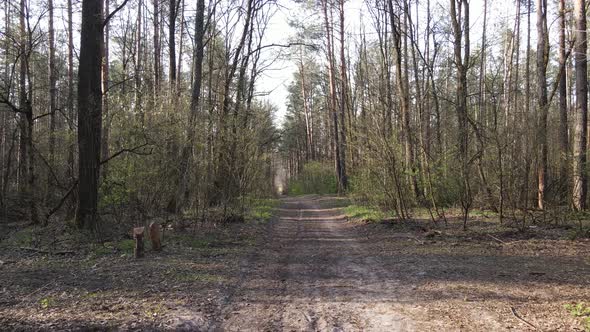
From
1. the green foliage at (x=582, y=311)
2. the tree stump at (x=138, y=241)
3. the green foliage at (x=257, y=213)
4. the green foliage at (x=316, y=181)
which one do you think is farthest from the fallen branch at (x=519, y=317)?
the green foliage at (x=316, y=181)

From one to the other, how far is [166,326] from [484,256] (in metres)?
5.99

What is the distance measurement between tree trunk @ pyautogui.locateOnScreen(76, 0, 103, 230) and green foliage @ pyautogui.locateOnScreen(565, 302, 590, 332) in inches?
367

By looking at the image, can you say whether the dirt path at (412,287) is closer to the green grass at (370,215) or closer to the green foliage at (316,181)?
the green grass at (370,215)

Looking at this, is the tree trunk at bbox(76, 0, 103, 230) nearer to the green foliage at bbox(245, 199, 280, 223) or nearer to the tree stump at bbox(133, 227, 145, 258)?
the tree stump at bbox(133, 227, 145, 258)

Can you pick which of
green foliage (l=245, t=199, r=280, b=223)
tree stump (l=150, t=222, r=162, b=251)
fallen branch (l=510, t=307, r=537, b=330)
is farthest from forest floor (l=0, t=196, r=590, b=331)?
green foliage (l=245, t=199, r=280, b=223)

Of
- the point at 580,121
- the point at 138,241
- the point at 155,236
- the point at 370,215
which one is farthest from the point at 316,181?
the point at 138,241

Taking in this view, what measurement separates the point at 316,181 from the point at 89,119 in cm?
2901

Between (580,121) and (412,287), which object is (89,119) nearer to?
(412,287)

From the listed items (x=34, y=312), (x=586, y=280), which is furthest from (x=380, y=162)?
(x=34, y=312)

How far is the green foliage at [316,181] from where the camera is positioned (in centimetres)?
3556

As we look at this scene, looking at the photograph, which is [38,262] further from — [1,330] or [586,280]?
[586,280]

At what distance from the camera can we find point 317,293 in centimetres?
607

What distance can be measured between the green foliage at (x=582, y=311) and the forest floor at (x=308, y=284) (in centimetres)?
4

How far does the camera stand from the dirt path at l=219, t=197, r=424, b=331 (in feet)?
16.0
